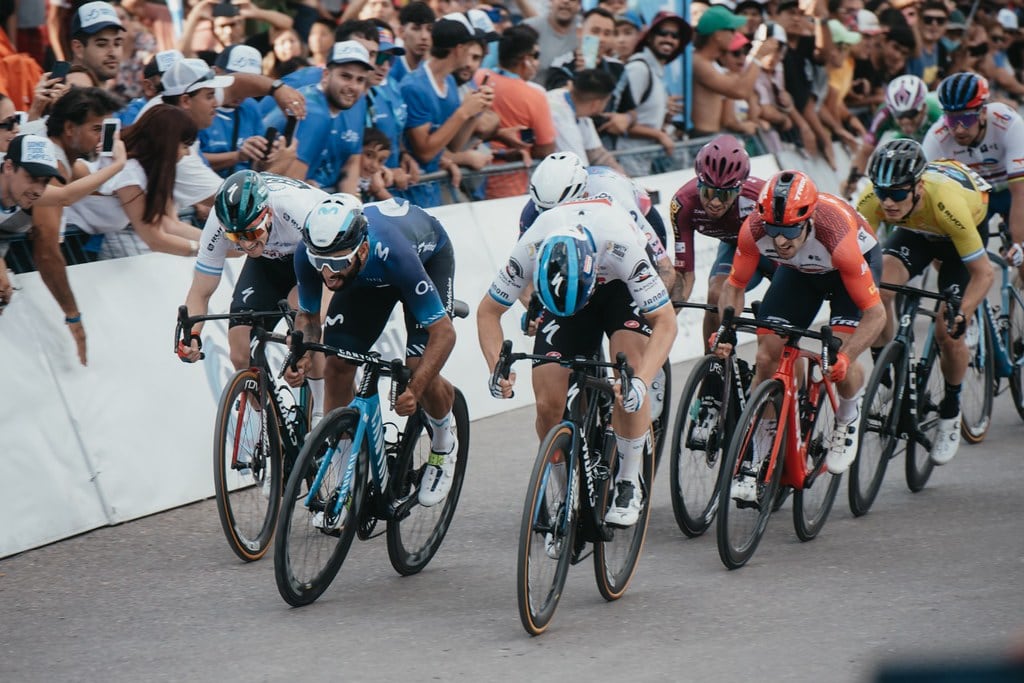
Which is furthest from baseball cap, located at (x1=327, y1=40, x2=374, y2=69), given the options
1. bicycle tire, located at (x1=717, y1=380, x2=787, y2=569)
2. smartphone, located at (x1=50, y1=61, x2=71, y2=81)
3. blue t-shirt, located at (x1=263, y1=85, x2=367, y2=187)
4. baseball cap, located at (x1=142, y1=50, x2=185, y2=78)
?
bicycle tire, located at (x1=717, y1=380, x2=787, y2=569)

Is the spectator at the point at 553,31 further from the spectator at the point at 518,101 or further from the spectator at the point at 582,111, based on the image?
the spectator at the point at 518,101

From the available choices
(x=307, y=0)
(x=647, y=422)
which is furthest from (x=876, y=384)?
(x=307, y=0)

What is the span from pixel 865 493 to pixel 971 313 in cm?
114

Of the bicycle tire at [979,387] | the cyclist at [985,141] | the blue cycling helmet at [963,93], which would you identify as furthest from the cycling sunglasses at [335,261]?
the blue cycling helmet at [963,93]

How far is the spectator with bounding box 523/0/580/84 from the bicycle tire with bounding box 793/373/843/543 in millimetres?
5723

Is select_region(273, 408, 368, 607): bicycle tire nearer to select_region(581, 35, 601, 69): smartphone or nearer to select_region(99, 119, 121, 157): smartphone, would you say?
select_region(99, 119, 121, 157): smartphone

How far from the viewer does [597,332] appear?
6.01m

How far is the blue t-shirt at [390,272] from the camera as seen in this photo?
5.76 meters

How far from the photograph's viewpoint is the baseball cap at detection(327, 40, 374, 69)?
28.5ft

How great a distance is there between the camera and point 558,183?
6.12 m

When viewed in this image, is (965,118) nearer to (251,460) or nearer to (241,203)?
(241,203)

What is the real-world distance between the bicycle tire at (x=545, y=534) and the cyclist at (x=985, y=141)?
425 centimetres

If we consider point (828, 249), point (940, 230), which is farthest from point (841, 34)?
point (828, 249)

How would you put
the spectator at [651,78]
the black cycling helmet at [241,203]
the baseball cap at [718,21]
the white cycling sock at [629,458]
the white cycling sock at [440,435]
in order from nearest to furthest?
1. the white cycling sock at [629,458]
2. the black cycling helmet at [241,203]
3. the white cycling sock at [440,435]
4. the spectator at [651,78]
5. the baseball cap at [718,21]
